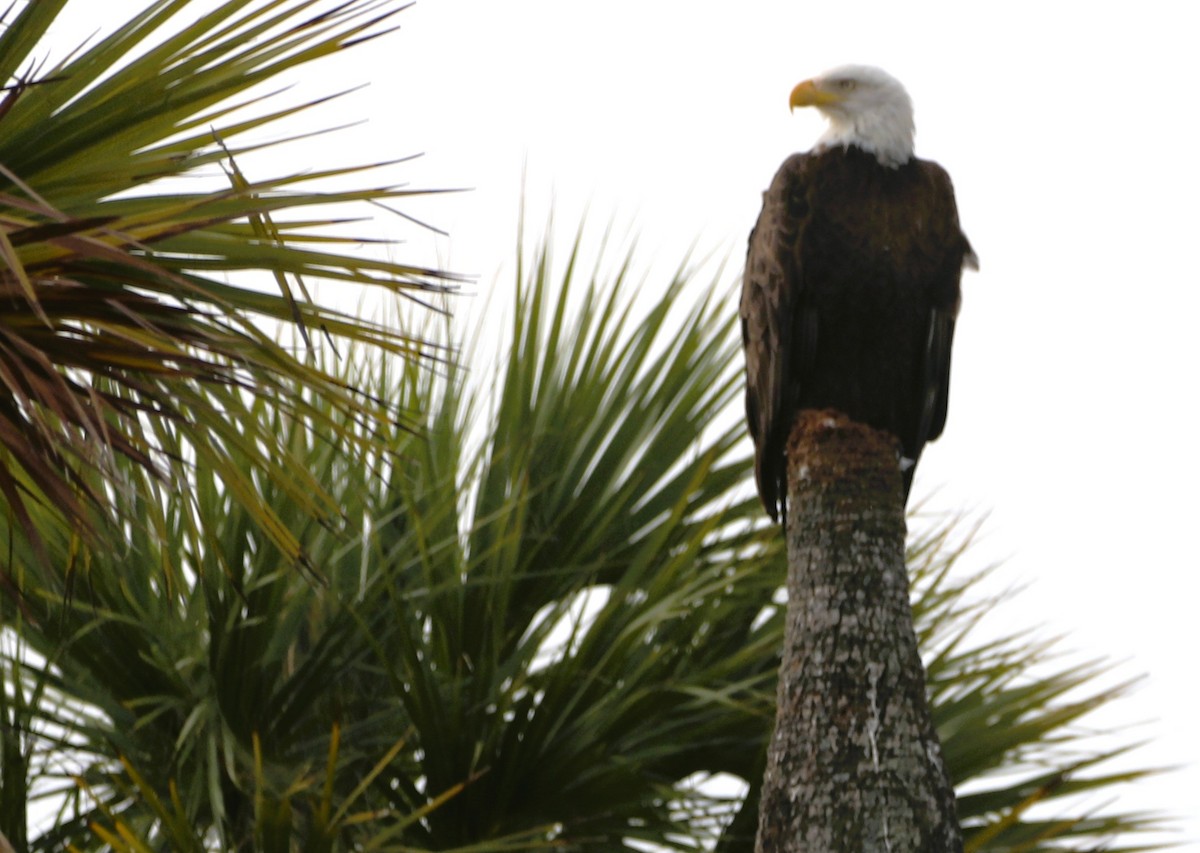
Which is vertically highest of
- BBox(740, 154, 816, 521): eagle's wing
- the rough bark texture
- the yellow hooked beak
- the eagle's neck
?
the yellow hooked beak

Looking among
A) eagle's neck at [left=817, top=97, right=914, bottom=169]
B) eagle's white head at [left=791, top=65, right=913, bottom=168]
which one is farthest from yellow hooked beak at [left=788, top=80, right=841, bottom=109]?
eagle's neck at [left=817, top=97, right=914, bottom=169]

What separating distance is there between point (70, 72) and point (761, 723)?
2.21 m

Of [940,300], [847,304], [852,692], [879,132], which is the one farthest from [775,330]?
[852,692]

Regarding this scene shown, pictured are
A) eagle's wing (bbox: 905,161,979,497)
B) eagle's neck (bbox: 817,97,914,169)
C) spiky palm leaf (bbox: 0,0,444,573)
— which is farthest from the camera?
eagle's neck (bbox: 817,97,914,169)

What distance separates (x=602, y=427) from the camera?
427 cm

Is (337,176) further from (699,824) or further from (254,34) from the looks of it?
(699,824)

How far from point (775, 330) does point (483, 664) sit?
1167mm

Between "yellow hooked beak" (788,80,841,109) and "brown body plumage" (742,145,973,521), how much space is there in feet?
1.86

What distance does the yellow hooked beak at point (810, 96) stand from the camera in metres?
3.78

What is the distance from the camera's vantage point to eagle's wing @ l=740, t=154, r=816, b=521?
2.92m

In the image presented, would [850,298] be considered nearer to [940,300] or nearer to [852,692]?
[940,300]

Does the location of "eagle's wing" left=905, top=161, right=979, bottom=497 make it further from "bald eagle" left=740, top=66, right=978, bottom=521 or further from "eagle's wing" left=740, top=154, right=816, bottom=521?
"eagle's wing" left=740, top=154, right=816, bottom=521

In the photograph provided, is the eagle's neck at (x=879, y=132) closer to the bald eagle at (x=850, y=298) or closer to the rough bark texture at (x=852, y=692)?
the bald eagle at (x=850, y=298)

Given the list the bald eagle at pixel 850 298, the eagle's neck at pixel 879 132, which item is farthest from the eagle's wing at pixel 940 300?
the eagle's neck at pixel 879 132
